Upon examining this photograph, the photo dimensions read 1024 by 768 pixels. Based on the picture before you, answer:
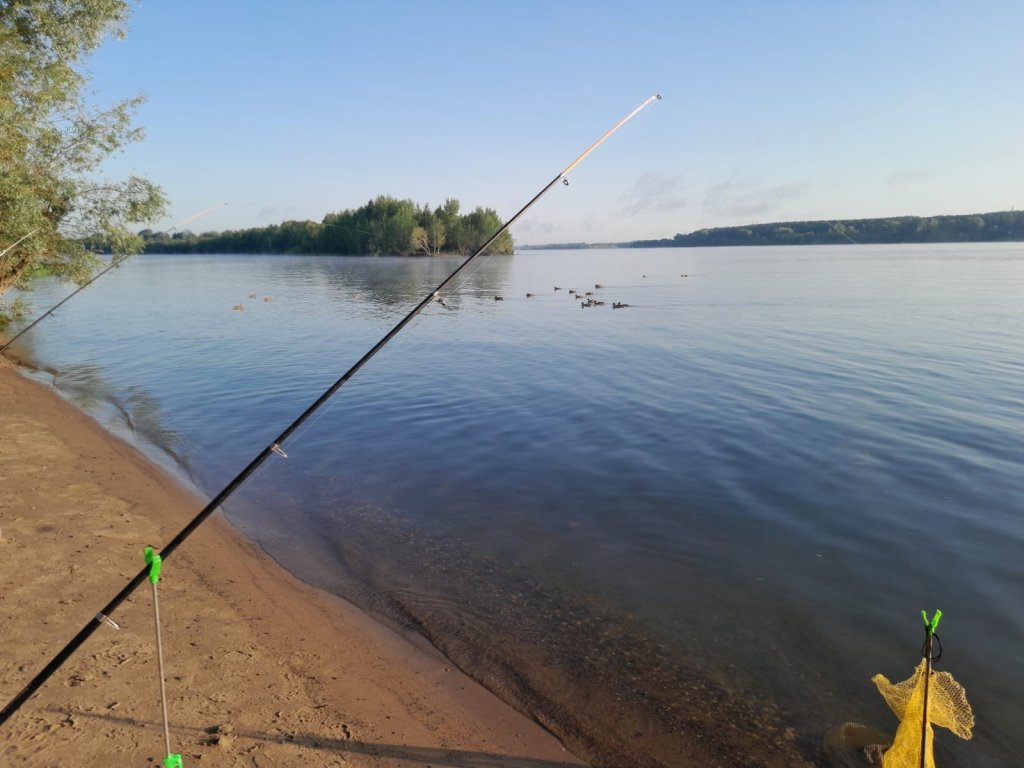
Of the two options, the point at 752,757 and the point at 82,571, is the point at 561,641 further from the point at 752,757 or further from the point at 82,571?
the point at 82,571

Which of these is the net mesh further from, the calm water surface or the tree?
the tree

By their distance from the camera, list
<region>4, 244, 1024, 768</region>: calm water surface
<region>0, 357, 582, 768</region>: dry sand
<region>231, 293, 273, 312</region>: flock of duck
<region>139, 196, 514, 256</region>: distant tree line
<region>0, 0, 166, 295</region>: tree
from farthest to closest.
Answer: <region>139, 196, 514, 256</region>: distant tree line < <region>231, 293, 273, 312</region>: flock of duck < <region>0, 0, 166, 295</region>: tree < <region>4, 244, 1024, 768</region>: calm water surface < <region>0, 357, 582, 768</region>: dry sand

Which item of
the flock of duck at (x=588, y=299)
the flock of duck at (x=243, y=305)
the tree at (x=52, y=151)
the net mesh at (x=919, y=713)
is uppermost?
the tree at (x=52, y=151)

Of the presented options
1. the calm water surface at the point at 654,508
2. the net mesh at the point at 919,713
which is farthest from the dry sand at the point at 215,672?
the net mesh at the point at 919,713

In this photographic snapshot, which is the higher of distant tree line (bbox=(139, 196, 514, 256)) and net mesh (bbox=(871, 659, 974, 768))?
distant tree line (bbox=(139, 196, 514, 256))

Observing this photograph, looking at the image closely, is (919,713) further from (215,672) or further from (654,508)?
(215,672)

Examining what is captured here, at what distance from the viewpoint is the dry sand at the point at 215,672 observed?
176 inches

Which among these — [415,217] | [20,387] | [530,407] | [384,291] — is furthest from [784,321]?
[415,217]

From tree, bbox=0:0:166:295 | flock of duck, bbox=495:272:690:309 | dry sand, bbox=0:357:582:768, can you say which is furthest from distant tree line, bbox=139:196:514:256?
dry sand, bbox=0:357:582:768

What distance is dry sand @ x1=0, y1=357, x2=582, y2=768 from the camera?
4.47 metres

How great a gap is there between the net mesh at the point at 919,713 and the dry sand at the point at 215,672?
2.44 meters

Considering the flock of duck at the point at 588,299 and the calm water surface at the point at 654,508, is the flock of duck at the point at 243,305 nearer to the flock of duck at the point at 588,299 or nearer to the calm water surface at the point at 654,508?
the calm water surface at the point at 654,508

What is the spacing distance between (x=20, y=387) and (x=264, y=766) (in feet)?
58.7

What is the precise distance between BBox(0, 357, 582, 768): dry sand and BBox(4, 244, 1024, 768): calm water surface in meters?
0.59
